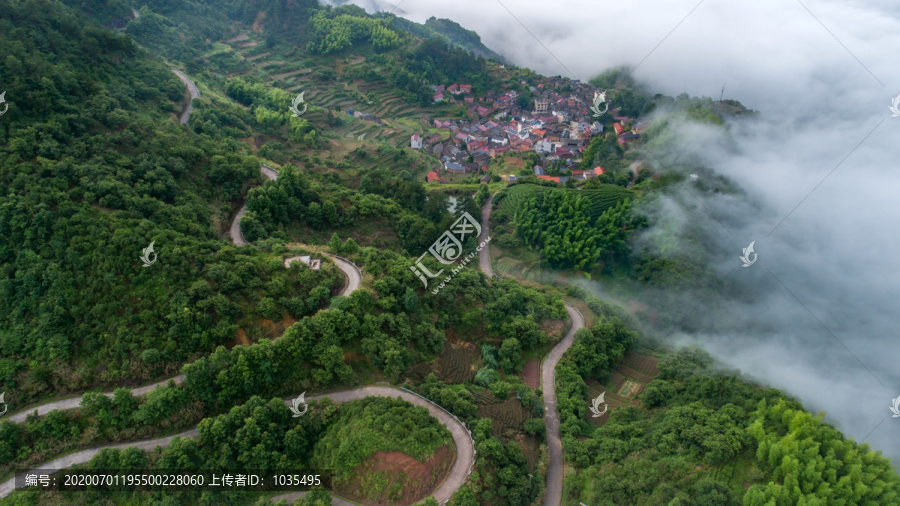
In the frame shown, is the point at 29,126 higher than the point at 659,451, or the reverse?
the point at 659,451

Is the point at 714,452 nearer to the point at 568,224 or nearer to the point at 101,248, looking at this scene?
the point at 568,224

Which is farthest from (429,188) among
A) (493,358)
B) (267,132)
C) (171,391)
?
(171,391)

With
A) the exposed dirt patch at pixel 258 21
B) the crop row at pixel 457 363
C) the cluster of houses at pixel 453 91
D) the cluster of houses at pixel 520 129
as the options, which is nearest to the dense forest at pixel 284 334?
the crop row at pixel 457 363

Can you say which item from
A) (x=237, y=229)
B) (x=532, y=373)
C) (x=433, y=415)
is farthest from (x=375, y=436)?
(x=237, y=229)

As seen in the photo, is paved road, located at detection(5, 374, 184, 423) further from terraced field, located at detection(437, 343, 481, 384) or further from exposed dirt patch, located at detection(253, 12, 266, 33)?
exposed dirt patch, located at detection(253, 12, 266, 33)

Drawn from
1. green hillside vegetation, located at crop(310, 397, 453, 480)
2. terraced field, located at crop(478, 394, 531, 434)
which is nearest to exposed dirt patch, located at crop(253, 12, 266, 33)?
green hillside vegetation, located at crop(310, 397, 453, 480)

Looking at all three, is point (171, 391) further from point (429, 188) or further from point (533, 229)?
point (429, 188)

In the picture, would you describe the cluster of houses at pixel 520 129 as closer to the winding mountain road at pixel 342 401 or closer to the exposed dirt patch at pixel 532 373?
the exposed dirt patch at pixel 532 373
